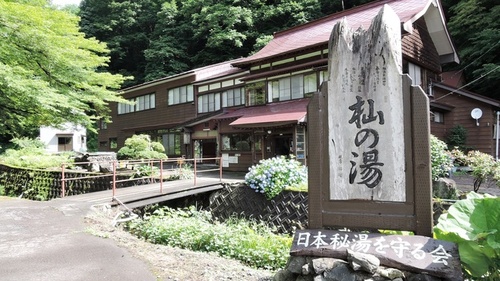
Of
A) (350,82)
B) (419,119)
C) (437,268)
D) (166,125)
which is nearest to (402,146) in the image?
(419,119)

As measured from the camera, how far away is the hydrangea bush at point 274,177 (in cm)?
798

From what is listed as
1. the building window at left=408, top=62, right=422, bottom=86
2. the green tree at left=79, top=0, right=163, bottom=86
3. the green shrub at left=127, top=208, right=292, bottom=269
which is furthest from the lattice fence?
the green tree at left=79, top=0, right=163, bottom=86

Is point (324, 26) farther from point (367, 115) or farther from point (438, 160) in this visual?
point (367, 115)

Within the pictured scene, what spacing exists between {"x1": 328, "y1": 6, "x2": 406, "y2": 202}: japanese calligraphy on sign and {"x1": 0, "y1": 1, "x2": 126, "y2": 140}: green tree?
10448 mm

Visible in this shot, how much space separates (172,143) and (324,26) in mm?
12817

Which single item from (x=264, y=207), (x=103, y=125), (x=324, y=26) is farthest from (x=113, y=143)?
(x=264, y=207)

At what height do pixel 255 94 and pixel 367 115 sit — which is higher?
pixel 255 94

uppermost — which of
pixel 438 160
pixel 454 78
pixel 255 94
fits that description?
pixel 454 78

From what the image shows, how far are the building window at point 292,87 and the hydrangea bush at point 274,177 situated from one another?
23.3ft

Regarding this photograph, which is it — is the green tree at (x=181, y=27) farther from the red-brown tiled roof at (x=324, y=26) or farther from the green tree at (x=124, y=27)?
the red-brown tiled roof at (x=324, y=26)

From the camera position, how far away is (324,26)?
56.3ft

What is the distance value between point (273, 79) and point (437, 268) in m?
14.5

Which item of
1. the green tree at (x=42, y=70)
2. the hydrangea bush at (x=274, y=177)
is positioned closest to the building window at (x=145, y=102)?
the green tree at (x=42, y=70)

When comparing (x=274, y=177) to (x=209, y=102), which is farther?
(x=209, y=102)
